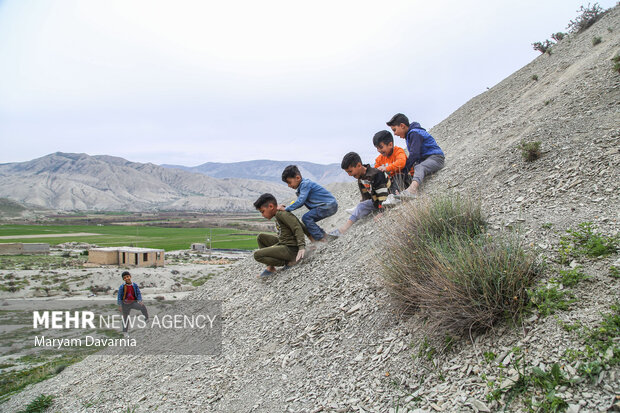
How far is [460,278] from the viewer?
3.69m

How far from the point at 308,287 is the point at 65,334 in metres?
24.1

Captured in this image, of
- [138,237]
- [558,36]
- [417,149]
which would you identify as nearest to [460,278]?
[417,149]

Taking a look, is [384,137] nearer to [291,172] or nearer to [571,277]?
[291,172]

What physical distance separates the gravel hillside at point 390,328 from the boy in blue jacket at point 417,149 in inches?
15.7

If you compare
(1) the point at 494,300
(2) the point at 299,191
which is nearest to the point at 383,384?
(1) the point at 494,300

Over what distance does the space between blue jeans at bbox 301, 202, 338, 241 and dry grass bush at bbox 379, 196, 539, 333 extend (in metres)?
3.38

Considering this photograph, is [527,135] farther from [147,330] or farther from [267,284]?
[147,330]

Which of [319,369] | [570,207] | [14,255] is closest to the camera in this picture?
[319,369]

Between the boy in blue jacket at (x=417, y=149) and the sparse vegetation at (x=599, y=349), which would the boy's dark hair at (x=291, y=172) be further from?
the sparse vegetation at (x=599, y=349)

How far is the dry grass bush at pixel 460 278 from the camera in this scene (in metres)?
3.49

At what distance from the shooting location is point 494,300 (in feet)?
11.5

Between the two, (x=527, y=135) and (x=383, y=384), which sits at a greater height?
(x=527, y=135)

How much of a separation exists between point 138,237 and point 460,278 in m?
110

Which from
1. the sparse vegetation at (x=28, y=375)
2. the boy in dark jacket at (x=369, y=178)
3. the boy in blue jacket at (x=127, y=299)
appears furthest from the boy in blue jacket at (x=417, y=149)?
the sparse vegetation at (x=28, y=375)
